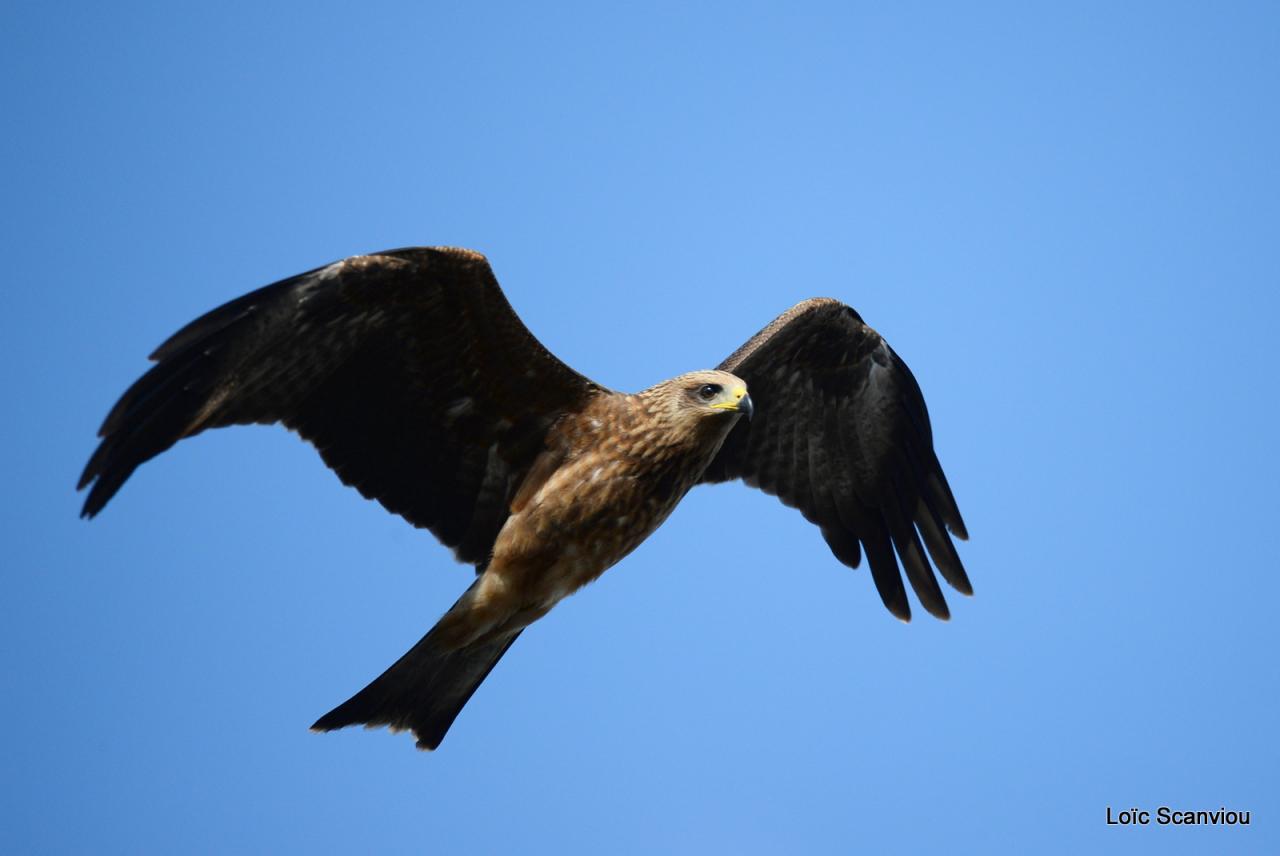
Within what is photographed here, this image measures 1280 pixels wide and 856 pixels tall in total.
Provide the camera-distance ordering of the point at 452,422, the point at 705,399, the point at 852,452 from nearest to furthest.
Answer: the point at 705,399
the point at 452,422
the point at 852,452

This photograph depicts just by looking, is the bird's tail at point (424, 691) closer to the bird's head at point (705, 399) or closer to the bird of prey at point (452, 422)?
the bird of prey at point (452, 422)

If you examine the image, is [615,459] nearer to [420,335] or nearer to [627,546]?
[627,546]

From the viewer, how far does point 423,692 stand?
8.45 metres

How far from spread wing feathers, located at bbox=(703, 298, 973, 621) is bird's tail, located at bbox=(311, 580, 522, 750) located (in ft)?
7.24

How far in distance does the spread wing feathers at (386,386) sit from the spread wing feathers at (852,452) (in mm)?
1877

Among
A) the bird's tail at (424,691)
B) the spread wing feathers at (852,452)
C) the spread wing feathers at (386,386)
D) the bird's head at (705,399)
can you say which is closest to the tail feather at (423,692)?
the bird's tail at (424,691)

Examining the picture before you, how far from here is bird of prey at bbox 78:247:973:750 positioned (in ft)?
24.4

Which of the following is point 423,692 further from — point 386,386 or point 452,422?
point 386,386

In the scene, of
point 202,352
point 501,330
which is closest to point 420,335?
point 501,330

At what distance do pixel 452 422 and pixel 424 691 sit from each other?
1.52 metres

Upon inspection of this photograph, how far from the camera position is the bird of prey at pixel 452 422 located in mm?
7430

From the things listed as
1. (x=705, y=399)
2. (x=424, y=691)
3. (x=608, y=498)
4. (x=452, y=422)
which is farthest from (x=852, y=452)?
(x=424, y=691)

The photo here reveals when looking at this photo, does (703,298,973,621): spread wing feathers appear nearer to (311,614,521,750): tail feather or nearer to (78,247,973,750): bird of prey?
(78,247,973,750): bird of prey

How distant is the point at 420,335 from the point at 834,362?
3.13m
